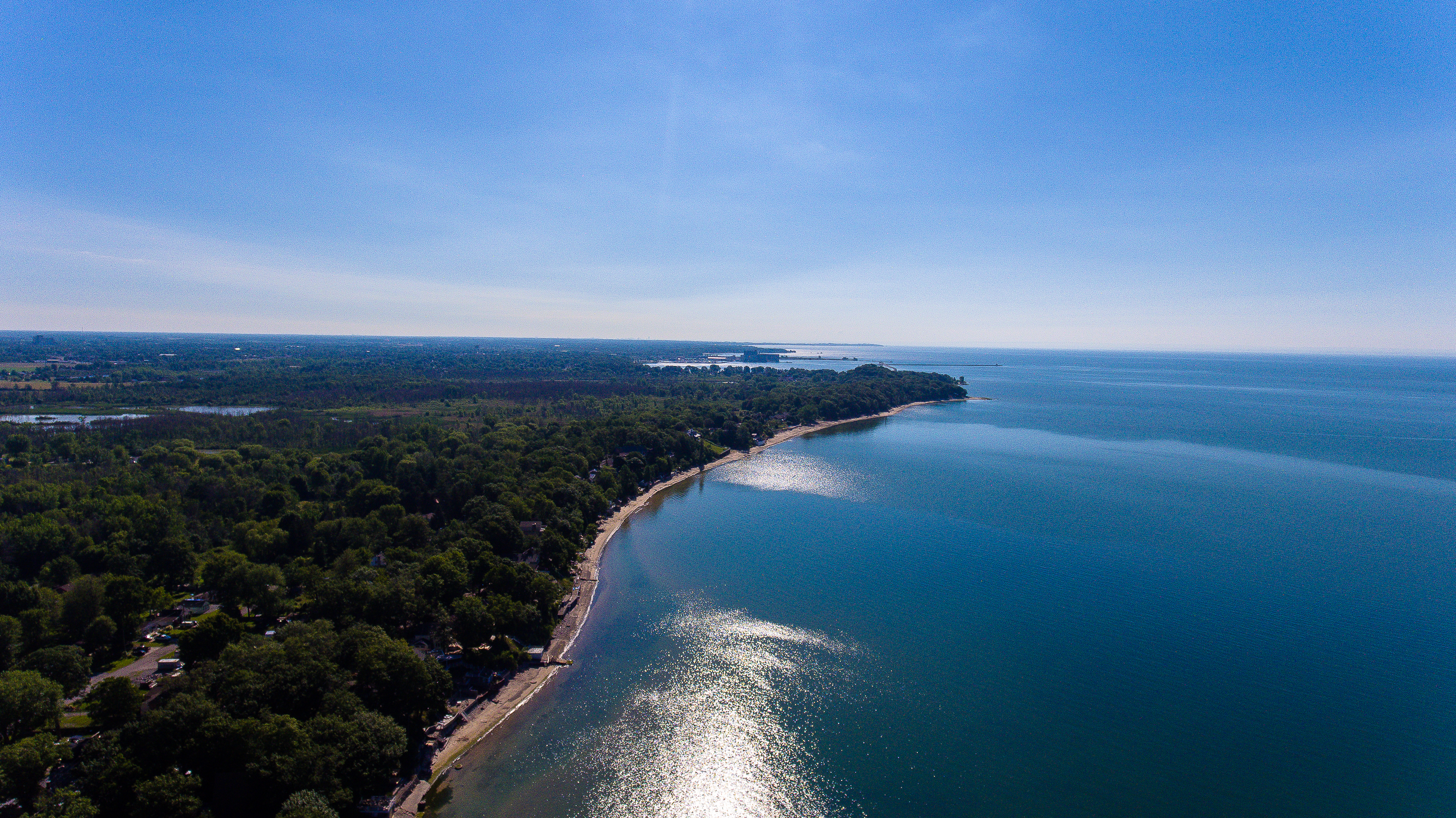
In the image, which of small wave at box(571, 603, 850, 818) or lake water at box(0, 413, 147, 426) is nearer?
small wave at box(571, 603, 850, 818)

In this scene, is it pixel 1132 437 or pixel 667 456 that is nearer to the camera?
pixel 667 456

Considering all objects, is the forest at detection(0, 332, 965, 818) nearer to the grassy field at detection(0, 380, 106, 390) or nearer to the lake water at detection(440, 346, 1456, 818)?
the lake water at detection(440, 346, 1456, 818)

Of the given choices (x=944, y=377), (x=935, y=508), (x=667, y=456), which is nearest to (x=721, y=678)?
(x=935, y=508)

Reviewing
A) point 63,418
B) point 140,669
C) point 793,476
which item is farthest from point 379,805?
point 63,418

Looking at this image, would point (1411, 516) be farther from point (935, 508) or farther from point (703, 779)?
point (703, 779)

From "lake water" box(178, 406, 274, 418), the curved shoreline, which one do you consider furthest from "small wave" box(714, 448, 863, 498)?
"lake water" box(178, 406, 274, 418)

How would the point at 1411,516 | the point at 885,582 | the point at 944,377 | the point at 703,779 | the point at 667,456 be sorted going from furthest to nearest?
the point at 944,377
the point at 667,456
the point at 1411,516
the point at 885,582
the point at 703,779
